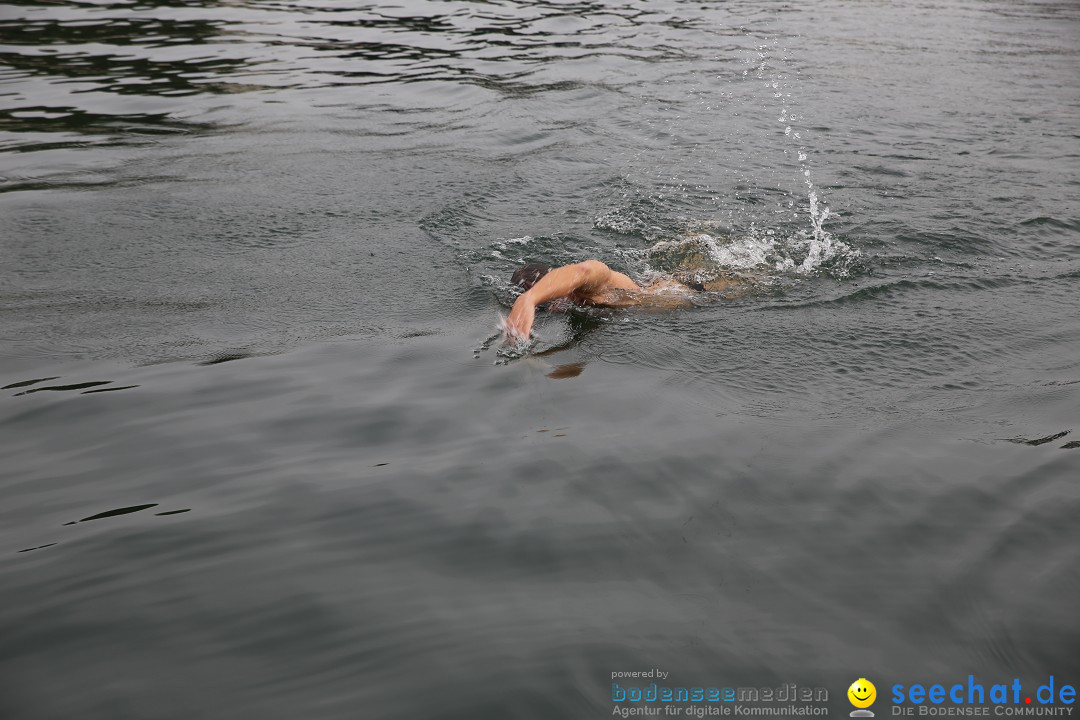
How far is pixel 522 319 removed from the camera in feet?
18.1

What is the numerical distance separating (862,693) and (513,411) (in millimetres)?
2433

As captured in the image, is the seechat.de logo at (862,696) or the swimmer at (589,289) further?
the swimmer at (589,289)

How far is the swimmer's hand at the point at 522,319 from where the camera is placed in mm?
5512

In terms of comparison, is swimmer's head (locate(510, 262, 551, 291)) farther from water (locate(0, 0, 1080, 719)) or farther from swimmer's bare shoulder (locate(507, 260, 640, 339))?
water (locate(0, 0, 1080, 719))

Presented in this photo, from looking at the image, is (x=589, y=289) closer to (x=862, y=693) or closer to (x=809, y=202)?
(x=809, y=202)

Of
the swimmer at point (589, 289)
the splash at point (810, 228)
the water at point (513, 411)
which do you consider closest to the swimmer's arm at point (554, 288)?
the swimmer at point (589, 289)

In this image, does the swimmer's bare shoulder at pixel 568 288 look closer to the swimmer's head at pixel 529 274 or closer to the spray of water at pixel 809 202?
the swimmer's head at pixel 529 274

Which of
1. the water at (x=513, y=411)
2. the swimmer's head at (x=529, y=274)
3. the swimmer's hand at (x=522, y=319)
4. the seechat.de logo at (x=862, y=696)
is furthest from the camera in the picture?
the swimmer's head at (x=529, y=274)

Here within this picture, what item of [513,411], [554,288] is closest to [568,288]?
[554,288]

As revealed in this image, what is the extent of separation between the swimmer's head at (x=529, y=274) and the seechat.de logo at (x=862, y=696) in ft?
12.3

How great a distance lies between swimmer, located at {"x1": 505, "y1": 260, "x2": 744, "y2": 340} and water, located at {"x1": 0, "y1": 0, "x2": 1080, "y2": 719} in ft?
0.61

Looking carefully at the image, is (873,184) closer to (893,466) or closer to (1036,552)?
(893,466)

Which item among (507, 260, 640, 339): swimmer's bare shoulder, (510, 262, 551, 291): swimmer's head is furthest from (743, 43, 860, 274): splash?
(510, 262, 551, 291): swimmer's head

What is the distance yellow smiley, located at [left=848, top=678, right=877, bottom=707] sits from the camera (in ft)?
9.87
